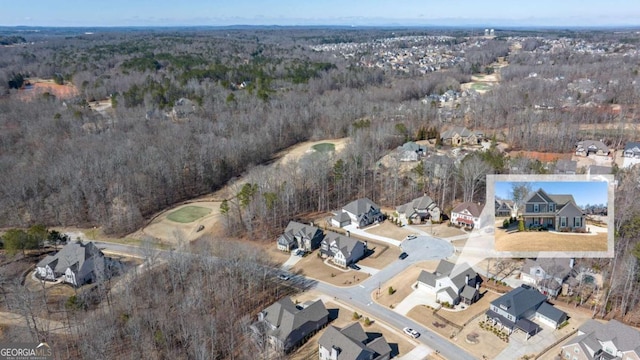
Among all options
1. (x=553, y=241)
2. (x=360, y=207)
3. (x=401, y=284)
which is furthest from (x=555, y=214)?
(x=360, y=207)

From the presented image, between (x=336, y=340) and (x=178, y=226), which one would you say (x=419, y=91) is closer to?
(x=178, y=226)

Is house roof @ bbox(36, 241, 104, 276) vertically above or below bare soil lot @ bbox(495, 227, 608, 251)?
below

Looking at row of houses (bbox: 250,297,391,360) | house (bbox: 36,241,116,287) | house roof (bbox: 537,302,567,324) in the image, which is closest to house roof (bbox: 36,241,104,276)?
house (bbox: 36,241,116,287)

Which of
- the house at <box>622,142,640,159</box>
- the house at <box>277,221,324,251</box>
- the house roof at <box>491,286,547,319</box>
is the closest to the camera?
the house roof at <box>491,286,547,319</box>

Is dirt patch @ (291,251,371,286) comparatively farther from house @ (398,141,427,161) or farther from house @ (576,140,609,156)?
house @ (576,140,609,156)

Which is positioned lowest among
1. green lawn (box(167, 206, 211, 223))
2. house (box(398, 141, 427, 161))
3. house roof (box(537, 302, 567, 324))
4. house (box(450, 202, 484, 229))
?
green lawn (box(167, 206, 211, 223))

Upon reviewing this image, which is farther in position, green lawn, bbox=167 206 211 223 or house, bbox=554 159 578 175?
house, bbox=554 159 578 175

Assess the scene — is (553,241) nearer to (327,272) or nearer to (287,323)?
(287,323)
